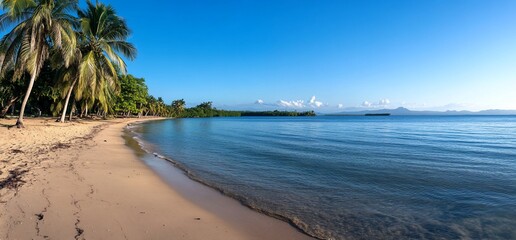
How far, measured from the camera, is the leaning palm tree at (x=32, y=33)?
59.3 ft

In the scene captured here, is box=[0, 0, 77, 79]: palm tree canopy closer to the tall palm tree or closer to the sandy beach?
the tall palm tree

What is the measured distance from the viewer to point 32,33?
18.0 meters

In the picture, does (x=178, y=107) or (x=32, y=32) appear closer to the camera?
(x=32, y=32)

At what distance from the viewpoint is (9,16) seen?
18.6 m

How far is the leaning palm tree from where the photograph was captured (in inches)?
712

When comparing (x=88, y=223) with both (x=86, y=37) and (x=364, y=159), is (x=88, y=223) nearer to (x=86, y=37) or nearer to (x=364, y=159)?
(x=364, y=159)

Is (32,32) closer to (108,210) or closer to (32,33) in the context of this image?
(32,33)

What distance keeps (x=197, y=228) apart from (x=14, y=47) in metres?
21.4

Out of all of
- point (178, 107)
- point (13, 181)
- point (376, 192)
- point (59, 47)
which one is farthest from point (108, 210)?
point (178, 107)

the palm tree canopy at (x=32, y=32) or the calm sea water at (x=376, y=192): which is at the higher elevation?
the palm tree canopy at (x=32, y=32)

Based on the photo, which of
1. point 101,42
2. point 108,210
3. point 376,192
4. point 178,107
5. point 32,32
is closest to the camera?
point 108,210

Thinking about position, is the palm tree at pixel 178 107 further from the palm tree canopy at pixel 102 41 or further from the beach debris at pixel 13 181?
the beach debris at pixel 13 181

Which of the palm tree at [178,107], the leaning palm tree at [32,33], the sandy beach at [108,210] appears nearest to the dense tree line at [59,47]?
the leaning palm tree at [32,33]

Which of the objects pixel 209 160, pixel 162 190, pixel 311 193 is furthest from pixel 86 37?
pixel 311 193
